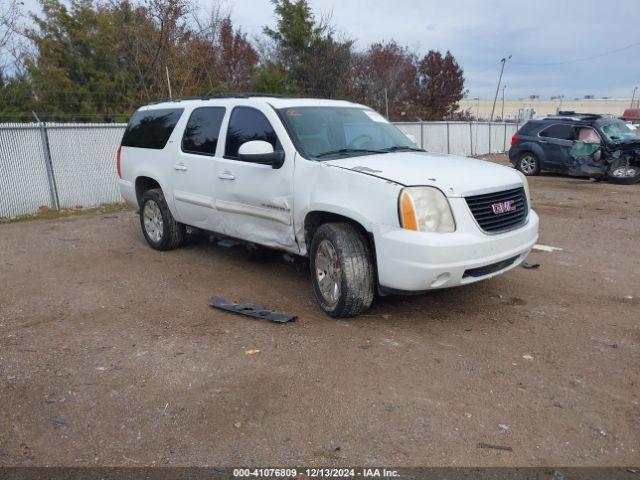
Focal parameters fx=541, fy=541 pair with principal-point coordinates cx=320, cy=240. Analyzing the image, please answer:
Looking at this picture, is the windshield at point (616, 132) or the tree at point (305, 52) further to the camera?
the tree at point (305, 52)

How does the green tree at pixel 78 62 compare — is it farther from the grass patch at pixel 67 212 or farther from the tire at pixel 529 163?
the tire at pixel 529 163

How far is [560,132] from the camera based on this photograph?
14211 mm

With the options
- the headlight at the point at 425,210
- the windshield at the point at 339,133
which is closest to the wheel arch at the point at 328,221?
the headlight at the point at 425,210

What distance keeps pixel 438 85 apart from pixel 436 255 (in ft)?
121

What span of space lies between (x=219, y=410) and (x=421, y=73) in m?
38.3

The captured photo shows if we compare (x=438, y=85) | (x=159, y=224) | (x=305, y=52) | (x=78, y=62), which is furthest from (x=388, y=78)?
(x=159, y=224)

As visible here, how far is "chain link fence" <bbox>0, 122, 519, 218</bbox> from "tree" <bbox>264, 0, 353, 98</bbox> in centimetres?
1276

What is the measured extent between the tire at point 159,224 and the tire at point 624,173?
11.0 metres

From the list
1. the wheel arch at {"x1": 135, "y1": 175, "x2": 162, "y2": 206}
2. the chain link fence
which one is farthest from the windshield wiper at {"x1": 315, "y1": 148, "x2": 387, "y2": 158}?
the chain link fence

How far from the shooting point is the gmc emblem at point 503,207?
4.23 meters

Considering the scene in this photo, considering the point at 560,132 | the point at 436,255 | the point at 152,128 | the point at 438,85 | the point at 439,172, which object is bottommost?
the point at 436,255

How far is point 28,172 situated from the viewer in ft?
33.3

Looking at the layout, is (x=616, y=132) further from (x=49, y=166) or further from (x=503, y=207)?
(x=49, y=166)

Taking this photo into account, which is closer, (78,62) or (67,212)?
(67,212)
